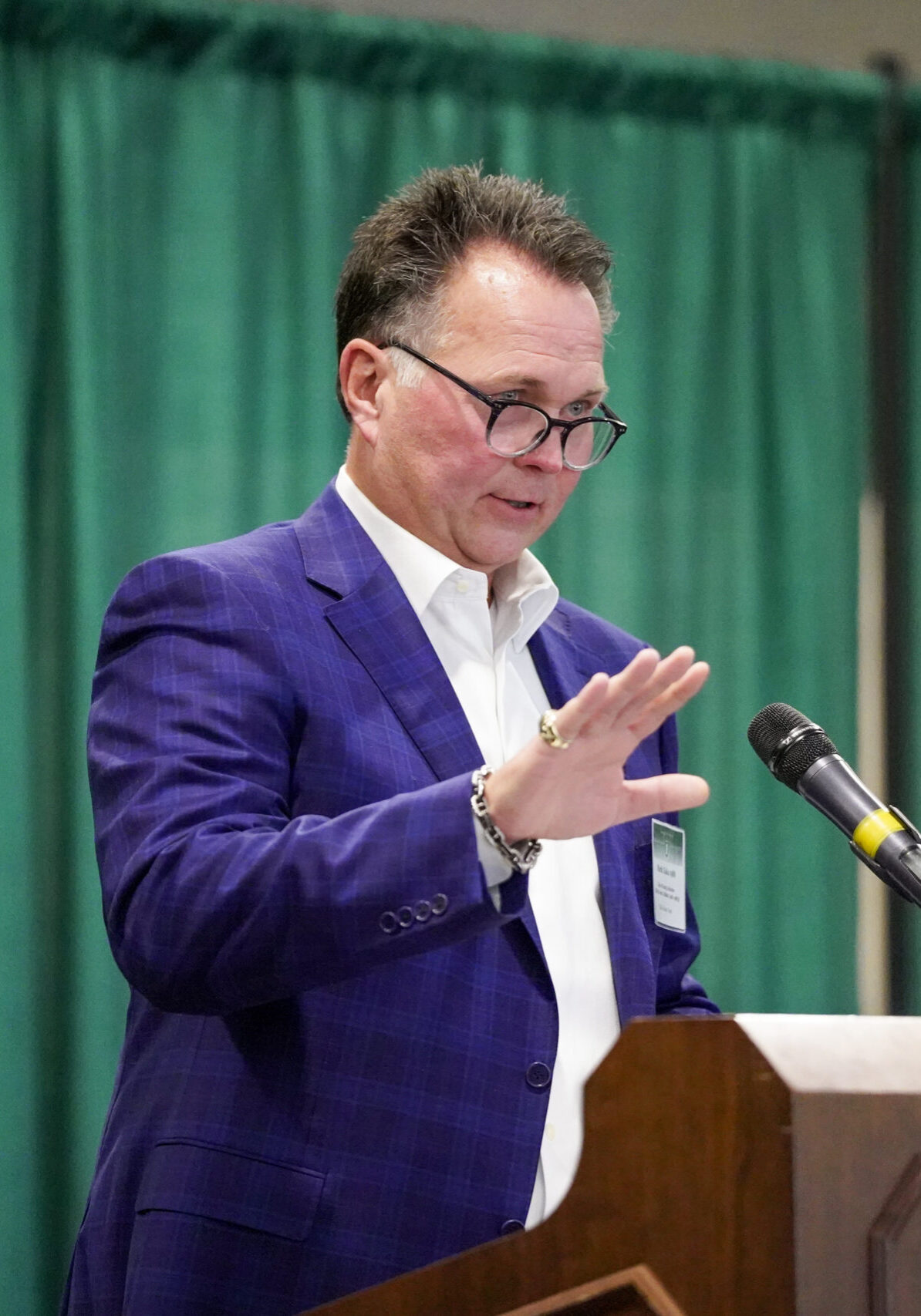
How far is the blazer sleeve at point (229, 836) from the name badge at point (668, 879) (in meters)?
0.51

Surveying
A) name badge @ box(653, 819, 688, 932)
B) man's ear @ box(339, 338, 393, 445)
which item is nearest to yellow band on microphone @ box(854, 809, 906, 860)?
name badge @ box(653, 819, 688, 932)

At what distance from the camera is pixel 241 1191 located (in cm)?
136

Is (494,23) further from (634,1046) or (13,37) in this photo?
(634,1046)

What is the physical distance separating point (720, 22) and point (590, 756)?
2.89m

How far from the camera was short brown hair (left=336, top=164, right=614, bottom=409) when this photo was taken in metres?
1.77

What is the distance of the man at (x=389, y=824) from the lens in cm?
116

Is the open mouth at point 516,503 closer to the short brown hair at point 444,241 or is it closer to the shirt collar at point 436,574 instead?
the shirt collar at point 436,574

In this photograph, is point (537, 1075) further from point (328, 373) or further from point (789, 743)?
point (328, 373)

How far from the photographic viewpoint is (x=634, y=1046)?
92 cm

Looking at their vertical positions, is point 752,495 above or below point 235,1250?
above

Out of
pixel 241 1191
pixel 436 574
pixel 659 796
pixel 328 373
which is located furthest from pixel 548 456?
pixel 328 373

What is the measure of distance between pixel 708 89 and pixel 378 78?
2.56ft

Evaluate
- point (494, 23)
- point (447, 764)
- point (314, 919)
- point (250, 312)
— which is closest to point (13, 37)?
point (250, 312)

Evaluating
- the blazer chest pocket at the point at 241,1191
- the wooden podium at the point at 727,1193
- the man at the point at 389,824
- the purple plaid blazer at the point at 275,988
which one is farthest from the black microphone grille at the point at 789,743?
the blazer chest pocket at the point at 241,1191
